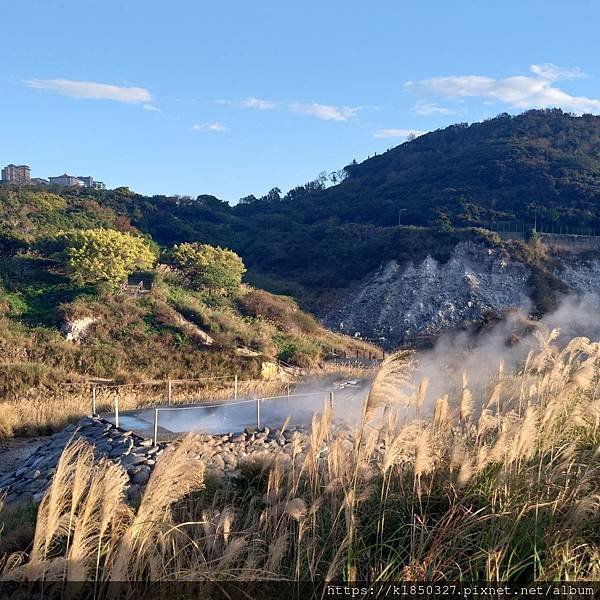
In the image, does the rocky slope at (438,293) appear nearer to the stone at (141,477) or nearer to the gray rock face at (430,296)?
the gray rock face at (430,296)

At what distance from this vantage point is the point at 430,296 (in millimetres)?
34969

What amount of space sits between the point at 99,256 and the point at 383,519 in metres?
21.8

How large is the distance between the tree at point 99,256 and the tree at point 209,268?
152 inches

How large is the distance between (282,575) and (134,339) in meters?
18.2

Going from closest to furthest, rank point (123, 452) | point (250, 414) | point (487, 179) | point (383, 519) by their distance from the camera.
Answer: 1. point (383, 519)
2. point (123, 452)
3. point (250, 414)
4. point (487, 179)

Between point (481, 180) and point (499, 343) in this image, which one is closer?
point (499, 343)

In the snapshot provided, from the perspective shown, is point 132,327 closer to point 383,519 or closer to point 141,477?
point 141,477

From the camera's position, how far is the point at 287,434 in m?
9.74

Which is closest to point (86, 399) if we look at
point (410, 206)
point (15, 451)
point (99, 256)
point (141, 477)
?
point (15, 451)

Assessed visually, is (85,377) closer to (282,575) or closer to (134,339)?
(134,339)

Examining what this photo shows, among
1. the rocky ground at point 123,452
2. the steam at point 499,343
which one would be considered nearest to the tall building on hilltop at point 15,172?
the steam at point 499,343

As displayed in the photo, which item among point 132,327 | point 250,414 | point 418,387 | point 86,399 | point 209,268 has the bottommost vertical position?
point 86,399

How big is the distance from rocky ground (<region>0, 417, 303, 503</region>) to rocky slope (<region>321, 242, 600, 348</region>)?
2088 centimetres

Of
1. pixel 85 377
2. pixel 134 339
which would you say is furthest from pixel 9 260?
pixel 85 377
